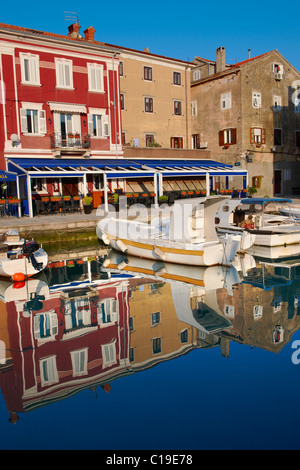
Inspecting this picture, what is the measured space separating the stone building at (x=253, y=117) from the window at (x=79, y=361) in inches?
953

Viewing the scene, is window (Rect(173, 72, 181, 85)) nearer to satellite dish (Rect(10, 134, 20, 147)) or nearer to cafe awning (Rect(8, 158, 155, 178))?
cafe awning (Rect(8, 158, 155, 178))

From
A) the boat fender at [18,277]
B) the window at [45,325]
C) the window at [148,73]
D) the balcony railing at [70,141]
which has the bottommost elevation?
the window at [45,325]

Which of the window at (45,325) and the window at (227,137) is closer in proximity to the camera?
the window at (45,325)

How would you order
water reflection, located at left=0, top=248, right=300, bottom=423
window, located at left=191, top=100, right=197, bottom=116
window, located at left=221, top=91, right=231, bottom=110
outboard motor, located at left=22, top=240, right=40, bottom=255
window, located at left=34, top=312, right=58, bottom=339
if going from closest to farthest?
water reflection, located at left=0, top=248, right=300, bottom=423, window, located at left=34, top=312, right=58, bottom=339, outboard motor, located at left=22, top=240, right=40, bottom=255, window, located at left=221, top=91, right=231, bottom=110, window, located at left=191, top=100, right=197, bottom=116

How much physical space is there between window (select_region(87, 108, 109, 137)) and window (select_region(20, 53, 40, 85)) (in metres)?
3.66

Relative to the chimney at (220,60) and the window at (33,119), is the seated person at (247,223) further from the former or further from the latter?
the chimney at (220,60)

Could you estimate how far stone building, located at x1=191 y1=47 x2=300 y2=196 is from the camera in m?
30.9

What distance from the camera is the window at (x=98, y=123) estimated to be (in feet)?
80.0

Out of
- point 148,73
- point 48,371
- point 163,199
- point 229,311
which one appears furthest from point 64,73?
point 48,371

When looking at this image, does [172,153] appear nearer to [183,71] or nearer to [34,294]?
[183,71]

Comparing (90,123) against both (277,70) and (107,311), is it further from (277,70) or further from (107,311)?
(277,70)

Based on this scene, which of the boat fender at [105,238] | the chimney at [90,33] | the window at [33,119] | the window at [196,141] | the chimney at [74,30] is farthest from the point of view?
the window at [196,141]

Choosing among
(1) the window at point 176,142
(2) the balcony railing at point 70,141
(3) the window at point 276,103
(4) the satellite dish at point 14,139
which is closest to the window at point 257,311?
(2) the balcony railing at point 70,141

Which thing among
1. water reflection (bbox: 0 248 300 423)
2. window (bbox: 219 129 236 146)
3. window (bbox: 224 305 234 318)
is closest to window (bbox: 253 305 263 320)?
water reflection (bbox: 0 248 300 423)
